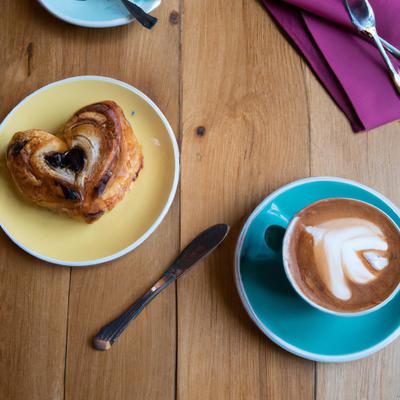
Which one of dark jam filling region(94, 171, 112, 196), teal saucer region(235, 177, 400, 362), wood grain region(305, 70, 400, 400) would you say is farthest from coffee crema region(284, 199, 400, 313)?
dark jam filling region(94, 171, 112, 196)

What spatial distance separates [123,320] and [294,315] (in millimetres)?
306

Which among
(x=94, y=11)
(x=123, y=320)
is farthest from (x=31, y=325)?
(x=94, y=11)

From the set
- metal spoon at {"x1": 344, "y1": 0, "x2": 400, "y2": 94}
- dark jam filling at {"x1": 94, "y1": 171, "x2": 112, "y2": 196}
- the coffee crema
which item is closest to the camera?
the coffee crema

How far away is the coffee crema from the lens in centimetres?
72

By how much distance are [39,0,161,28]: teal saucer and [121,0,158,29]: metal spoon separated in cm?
1

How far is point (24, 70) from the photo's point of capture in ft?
3.17

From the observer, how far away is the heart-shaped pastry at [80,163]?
32.7 inches

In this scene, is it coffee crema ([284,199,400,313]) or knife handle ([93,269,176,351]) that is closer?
coffee crema ([284,199,400,313])

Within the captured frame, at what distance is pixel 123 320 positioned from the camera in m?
0.87

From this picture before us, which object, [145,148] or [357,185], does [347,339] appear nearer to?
[357,185]

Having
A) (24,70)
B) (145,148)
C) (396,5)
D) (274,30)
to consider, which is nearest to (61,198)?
(145,148)

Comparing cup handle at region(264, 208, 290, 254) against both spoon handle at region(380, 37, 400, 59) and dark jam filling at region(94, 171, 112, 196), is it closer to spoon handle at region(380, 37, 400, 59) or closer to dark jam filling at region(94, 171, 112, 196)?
dark jam filling at region(94, 171, 112, 196)

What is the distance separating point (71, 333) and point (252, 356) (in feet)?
1.10

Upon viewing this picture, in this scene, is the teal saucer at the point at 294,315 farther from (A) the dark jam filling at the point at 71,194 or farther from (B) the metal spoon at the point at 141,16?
(B) the metal spoon at the point at 141,16
